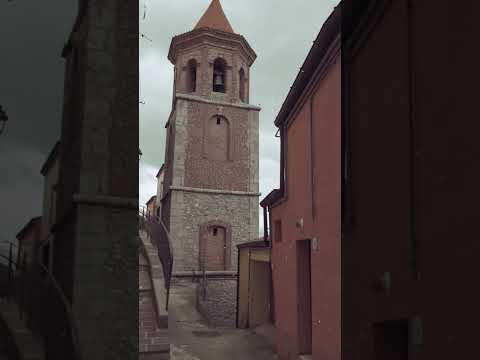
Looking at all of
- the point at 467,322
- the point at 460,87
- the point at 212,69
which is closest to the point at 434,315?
the point at 467,322

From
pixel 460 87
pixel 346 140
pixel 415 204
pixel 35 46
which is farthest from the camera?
pixel 35 46

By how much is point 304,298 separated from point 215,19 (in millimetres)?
20299

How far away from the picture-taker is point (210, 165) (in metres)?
22.3

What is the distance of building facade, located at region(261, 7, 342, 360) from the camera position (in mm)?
6277

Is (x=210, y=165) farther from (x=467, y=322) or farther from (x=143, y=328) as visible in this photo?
(x=467, y=322)

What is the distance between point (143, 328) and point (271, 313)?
6.22 m

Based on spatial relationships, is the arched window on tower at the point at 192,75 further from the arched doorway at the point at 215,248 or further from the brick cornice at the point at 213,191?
the arched doorway at the point at 215,248

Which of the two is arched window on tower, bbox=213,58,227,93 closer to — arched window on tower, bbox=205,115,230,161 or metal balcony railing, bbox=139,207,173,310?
arched window on tower, bbox=205,115,230,161

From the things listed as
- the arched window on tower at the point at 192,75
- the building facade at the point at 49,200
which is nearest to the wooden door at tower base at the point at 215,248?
the arched window on tower at the point at 192,75

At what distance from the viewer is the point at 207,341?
Answer: 11906 millimetres

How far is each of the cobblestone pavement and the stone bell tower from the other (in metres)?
5.32

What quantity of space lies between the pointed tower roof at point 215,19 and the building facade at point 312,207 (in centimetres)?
1581

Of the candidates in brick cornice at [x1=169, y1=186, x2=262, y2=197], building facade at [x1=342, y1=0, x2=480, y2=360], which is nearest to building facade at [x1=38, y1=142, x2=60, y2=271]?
building facade at [x1=342, y1=0, x2=480, y2=360]

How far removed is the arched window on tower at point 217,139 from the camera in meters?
22.5
